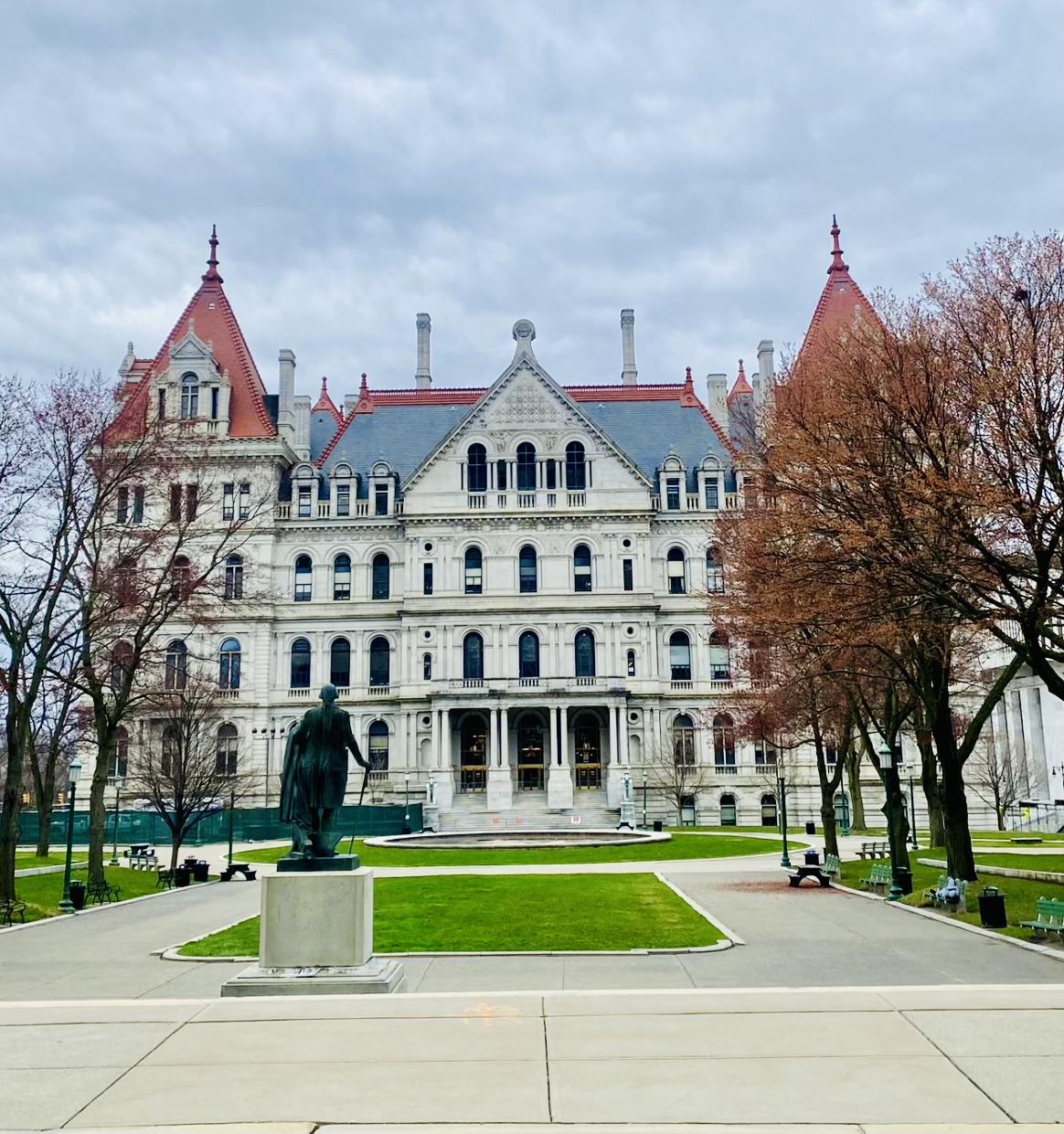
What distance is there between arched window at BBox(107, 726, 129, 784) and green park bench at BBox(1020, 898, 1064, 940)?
46.3 metres

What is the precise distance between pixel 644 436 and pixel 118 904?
49734 millimetres

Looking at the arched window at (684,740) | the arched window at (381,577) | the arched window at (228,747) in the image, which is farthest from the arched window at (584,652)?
the arched window at (228,747)

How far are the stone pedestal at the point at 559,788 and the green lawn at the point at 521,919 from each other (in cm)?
3077

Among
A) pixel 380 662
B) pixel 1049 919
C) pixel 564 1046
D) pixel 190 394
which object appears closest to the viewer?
pixel 564 1046

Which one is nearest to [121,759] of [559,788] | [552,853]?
[559,788]

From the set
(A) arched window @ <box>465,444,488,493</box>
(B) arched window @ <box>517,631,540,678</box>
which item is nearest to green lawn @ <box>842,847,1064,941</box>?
(B) arched window @ <box>517,631,540,678</box>

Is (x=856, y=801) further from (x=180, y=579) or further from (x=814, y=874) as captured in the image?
(x=180, y=579)

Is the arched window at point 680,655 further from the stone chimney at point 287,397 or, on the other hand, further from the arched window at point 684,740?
the stone chimney at point 287,397

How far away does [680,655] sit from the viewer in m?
67.3

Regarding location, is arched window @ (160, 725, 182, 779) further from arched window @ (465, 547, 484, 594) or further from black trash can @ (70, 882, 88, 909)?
arched window @ (465, 547, 484, 594)

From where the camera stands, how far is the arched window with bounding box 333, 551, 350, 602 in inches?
2677

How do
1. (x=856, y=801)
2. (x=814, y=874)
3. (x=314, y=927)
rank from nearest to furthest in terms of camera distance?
(x=314, y=927) < (x=814, y=874) < (x=856, y=801)

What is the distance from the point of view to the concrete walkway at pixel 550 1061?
27.6 ft

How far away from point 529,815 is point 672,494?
2097 cm
